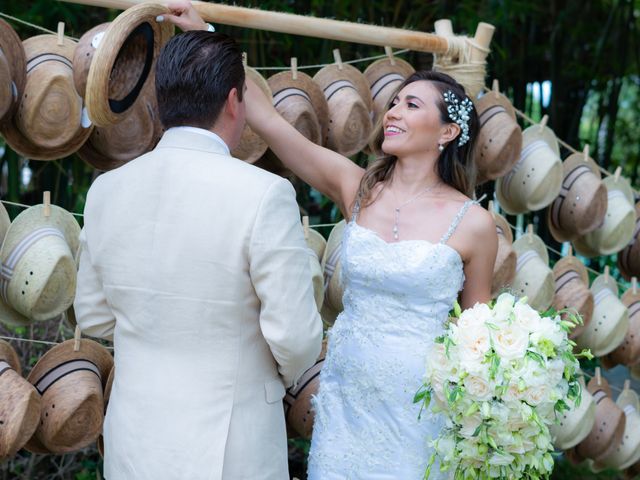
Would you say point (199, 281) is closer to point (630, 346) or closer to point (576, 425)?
point (576, 425)

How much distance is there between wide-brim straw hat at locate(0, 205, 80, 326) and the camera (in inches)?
98.8

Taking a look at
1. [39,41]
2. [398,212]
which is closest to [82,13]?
[39,41]

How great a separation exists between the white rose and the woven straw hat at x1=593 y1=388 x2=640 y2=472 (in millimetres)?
1985

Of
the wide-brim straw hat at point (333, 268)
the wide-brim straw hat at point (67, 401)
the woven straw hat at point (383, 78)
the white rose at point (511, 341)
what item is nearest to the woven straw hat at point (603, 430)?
the wide-brim straw hat at point (333, 268)

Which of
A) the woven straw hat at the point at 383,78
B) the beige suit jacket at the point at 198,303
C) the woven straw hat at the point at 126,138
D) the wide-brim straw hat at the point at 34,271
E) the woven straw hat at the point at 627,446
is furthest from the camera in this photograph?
the woven straw hat at the point at 627,446

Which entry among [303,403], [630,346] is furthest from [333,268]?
[630,346]

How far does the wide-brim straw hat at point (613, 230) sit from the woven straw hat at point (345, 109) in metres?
1.14

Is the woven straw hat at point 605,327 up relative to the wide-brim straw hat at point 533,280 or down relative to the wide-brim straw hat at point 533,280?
down

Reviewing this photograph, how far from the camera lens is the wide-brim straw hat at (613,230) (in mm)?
3775

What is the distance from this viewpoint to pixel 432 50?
10.4 ft

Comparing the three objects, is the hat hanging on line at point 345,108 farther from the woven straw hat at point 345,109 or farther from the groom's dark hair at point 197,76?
the groom's dark hair at point 197,76

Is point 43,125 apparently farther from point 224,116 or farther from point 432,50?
point 432,50

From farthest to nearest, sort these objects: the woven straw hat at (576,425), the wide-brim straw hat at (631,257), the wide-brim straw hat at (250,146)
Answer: the wide-brim straw hat at (631,257) < the woven straw hat at (576,425) < the wide-brim straw hat at (250,146)

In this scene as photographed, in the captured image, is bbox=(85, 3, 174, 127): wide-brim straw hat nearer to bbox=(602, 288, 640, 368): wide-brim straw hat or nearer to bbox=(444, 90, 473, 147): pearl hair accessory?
bbox=(444, 90, 473, 147): pearl hair accessory
